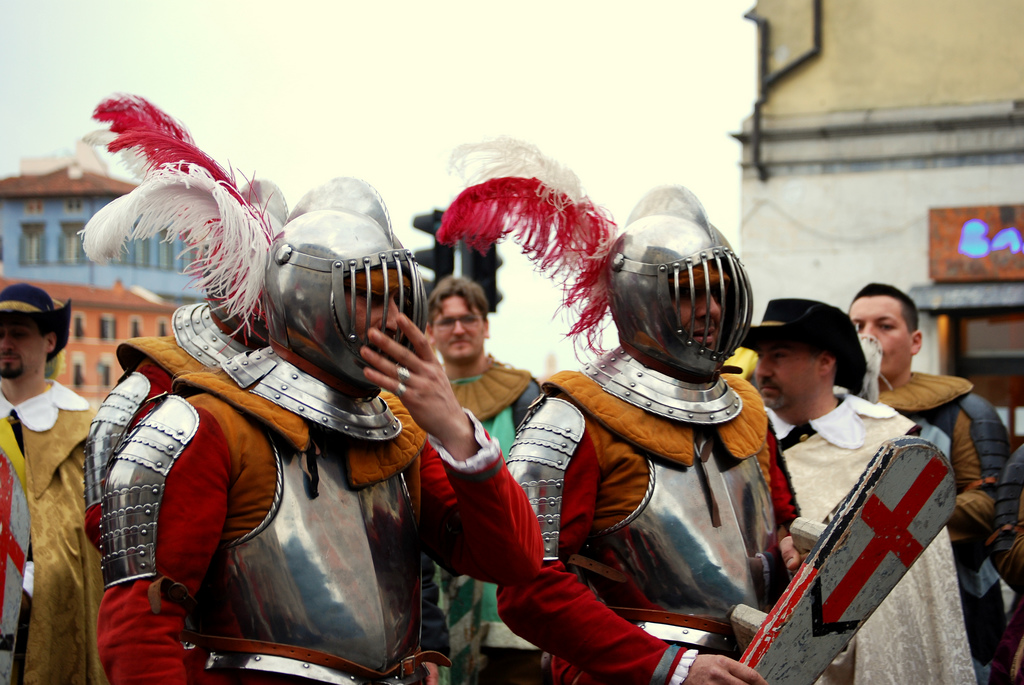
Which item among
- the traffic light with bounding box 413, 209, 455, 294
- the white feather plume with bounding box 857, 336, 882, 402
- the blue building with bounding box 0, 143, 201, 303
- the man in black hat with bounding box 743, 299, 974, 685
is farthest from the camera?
the blue building with bounding box 0, 143, 201, 303

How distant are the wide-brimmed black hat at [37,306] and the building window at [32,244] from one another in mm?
36988

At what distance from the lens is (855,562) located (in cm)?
249

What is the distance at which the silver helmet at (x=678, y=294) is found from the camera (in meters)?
2.90

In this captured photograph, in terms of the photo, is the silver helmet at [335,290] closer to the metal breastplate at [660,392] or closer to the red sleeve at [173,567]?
the red sleeve at [173,567]

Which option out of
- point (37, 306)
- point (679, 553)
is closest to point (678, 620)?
point (679, 553)

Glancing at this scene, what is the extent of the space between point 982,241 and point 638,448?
7.82 meters

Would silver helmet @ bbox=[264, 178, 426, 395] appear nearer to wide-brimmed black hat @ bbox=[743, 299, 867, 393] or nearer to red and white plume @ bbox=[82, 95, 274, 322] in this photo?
red and white plume @ bbox=[82, 95, 274, 322]

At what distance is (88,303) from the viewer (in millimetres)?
34969

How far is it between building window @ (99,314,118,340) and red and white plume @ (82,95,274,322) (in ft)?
115

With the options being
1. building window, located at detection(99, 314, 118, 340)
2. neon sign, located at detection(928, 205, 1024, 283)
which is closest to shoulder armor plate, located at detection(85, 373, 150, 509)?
neon sign, located at detection(928, 205, 1024, 283)

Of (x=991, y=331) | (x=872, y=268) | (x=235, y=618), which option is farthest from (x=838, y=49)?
(x=235, y=618)

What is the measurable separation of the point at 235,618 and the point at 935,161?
29.5 ft

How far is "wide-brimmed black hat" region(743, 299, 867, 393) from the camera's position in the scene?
400cm

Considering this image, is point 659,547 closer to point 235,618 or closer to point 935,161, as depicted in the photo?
point 235,618
